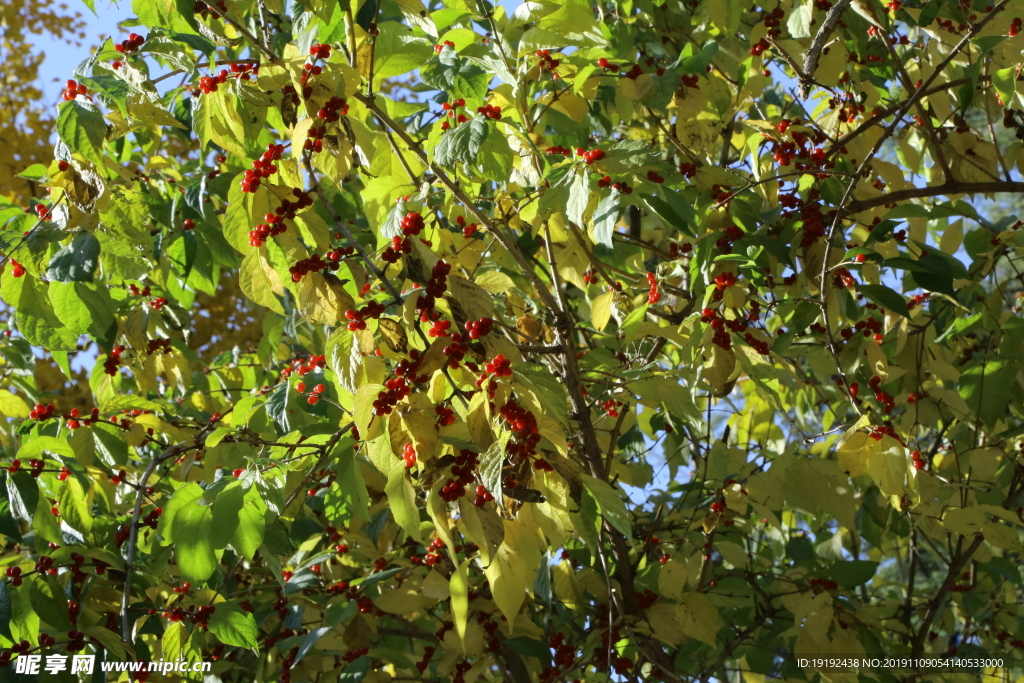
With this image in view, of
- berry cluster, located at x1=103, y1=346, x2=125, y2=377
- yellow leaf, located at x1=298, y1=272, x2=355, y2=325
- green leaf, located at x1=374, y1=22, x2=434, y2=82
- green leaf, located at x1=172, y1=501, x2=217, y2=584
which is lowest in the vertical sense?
green leaf, located at x1=172, y1=501, x2=217, y2=584

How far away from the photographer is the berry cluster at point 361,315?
1595mm

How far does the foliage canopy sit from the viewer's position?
164 cm

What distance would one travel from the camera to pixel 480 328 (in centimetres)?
148

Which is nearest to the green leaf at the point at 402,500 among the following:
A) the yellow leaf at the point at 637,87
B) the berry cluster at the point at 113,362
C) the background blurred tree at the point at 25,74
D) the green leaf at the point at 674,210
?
the green leaf at the point at 674,210

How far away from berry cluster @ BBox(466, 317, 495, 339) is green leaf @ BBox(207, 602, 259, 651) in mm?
1039

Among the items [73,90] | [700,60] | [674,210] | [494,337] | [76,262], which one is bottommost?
[494,337]

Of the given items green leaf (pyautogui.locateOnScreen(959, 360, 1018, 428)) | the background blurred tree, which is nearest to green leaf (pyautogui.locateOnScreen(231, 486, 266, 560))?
green leaf (pyautogui.locateOnScreen(959, 360, 1018, 428))

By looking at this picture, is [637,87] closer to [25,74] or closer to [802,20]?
[802,20]

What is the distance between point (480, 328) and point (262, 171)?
23.7 inches

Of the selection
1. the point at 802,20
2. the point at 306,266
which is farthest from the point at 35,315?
the point at 802,20

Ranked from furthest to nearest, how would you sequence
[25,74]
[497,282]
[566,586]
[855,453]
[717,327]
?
[25,74]
[566,586]
[717,327]
[855,453]
[497,282]

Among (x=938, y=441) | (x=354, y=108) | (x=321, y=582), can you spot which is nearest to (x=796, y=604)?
(x=938, y=441)

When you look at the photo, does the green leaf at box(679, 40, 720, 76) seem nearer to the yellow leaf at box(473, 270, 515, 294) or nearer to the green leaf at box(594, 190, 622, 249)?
the green leaf at box(594, 190, 622, 249)

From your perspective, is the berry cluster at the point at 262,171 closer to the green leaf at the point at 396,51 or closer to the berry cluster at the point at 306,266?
the berry cluster at the point at 306,266
